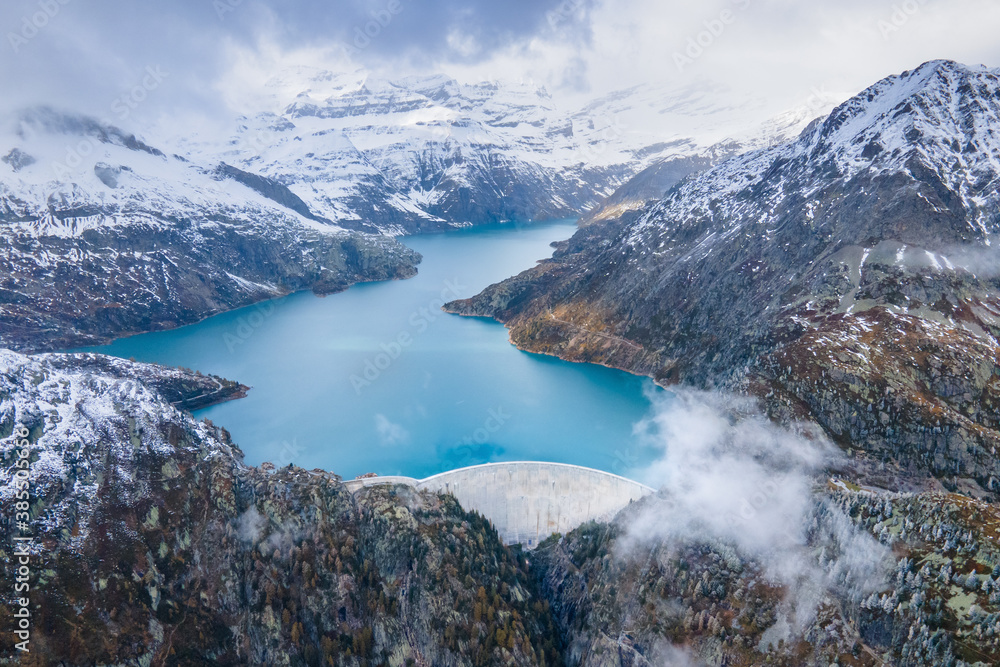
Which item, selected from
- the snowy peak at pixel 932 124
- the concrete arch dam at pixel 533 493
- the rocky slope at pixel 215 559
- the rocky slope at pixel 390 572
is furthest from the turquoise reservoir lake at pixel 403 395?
the snowy peak at pixel 932 124

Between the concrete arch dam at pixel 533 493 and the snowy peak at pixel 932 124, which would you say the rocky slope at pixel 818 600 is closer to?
the concrete arch dam at pixel 533 493

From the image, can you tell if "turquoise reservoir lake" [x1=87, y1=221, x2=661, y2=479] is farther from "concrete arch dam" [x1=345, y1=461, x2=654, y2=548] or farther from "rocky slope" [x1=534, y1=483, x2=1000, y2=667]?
"rocky slope" [x1=534, y1=483, x2=1000, y2=667]

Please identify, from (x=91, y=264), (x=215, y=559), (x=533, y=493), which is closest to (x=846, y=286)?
(x=533, y=493)

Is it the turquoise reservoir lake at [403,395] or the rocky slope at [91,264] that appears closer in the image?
the turquoise reservoir lake at [403,395]

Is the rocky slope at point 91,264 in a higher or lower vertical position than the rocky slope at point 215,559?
higher

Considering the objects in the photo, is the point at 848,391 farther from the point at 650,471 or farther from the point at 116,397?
the point at 116,397

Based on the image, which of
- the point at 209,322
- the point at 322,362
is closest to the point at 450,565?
the point at 322,362

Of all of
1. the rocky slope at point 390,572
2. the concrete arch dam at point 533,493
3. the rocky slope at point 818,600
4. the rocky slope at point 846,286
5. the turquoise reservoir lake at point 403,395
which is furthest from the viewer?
the turquoise reservoir lake at point 403,395
